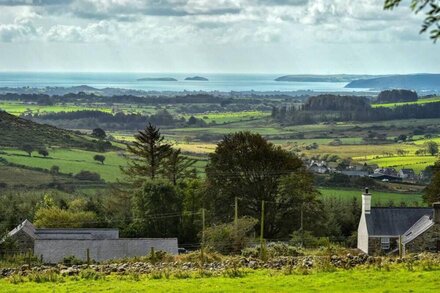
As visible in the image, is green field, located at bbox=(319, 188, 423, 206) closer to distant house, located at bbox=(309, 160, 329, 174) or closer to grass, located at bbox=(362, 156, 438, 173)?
distant house, located at bbox=(309, 160, 329, 174)

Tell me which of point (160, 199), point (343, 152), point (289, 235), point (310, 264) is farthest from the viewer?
point (343, 152)

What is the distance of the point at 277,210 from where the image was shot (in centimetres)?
5228

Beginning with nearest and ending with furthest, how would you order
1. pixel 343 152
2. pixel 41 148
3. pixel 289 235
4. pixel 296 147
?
pixel 289 235 < pixel 41 148 < pixel 343 152 < pixel 296 147

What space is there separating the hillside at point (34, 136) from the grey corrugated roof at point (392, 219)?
294 feet

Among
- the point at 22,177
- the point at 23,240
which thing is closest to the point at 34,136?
Answer: the point at 22,177

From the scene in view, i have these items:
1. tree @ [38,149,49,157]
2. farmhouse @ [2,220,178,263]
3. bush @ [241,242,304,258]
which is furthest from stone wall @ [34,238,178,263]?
tree @ [38,149,49,157]

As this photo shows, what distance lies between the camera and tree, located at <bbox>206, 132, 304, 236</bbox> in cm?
5212

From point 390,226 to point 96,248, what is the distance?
15629 mm

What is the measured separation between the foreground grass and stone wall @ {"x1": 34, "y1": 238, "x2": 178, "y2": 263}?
1596 cm

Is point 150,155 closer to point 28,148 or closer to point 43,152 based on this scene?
point 43,152

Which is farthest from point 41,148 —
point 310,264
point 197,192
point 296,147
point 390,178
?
point 310,264

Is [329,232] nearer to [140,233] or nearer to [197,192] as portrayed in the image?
[197,192]

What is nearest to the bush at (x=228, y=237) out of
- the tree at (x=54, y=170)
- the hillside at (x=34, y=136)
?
the tree at (x=54, y=170)

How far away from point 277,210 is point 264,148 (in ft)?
16.4
